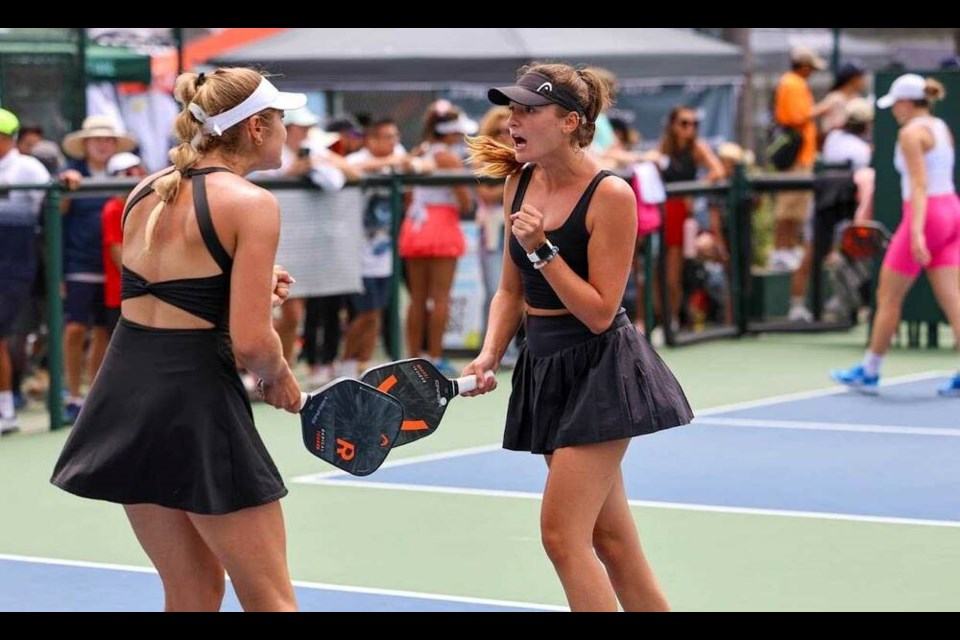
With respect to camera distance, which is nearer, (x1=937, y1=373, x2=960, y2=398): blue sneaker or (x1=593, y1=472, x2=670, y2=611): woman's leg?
(x1=593, y1=472, x2=670, y2=611): woman's leg

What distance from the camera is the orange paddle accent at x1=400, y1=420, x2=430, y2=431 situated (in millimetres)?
5621

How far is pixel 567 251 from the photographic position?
5500 millimetres

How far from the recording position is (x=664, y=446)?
1041 cm

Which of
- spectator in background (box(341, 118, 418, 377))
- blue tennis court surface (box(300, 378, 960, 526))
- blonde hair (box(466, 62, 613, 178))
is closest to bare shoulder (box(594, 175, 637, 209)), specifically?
blonde hair (box(466, 62, 613, 178))

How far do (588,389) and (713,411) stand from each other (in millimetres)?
6429

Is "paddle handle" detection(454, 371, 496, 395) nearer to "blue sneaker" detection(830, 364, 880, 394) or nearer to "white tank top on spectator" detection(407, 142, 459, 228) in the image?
"blue sneaker" detection(830, 364, 880, 394)

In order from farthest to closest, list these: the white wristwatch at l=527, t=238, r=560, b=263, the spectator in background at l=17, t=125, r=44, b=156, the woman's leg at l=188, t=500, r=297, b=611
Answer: the spectator in background at l=17, t=125, r=44, b=156 < the white wristwatch at l=527, t=238, r=560, b=263 < the woman's leg at l=188, t=500, r=297, b=611

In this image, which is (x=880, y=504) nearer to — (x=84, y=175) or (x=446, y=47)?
(x=84, y=175)

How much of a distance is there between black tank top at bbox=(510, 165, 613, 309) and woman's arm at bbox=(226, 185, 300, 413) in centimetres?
99

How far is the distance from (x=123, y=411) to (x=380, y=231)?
26.8 feet

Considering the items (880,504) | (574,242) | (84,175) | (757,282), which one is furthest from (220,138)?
(757,282)

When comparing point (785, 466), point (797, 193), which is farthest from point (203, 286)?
point (797, 193)

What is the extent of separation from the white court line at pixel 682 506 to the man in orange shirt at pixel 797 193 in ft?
25.4

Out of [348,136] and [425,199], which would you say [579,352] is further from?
[348,136]
